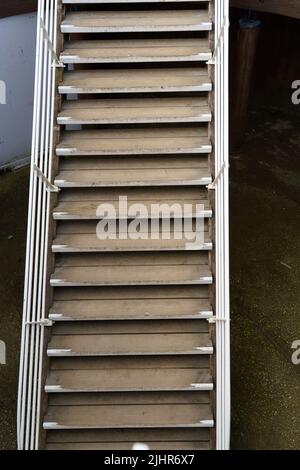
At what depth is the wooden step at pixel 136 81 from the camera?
4688 mm

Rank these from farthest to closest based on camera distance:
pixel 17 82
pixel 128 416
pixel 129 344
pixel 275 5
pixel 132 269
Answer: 1. pixel 17 82
2. pixel 275 5
3. pixel 132 269
4. pixel 129 344
5. pixel 128 416

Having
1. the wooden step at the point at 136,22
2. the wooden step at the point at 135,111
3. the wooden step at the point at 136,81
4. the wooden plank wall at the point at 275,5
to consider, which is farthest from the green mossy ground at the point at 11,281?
the wooden plank wall at the point at 275,5

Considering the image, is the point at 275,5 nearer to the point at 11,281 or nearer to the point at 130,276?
the point at 130,276

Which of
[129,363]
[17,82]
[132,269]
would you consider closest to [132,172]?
[132,269]

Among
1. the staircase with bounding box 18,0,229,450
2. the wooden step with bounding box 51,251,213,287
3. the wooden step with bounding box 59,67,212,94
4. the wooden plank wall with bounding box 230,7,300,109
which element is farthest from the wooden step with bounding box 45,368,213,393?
the wooden plank wall with bounding box 230,7,300,109

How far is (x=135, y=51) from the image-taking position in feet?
16.0

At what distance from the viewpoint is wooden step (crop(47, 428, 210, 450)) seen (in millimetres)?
4098

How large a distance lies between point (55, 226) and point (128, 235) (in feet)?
2.27

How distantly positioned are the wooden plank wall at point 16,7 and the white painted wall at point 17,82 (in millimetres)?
93

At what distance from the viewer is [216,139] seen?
4.45 m

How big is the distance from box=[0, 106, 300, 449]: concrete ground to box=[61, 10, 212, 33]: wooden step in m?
3.07

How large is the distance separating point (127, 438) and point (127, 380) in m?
0.49

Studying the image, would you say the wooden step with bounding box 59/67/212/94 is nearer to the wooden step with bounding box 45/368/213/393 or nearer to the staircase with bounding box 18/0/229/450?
the staircase with bounding box 18/0/229/450

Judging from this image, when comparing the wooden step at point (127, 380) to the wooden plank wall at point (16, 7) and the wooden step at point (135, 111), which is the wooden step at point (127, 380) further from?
the wooden plank wall at point (16, 7)
